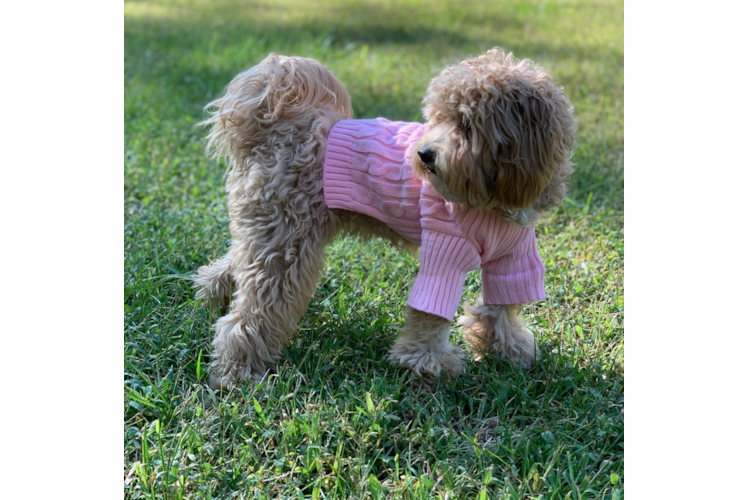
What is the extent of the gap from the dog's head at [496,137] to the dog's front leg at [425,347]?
0.57m

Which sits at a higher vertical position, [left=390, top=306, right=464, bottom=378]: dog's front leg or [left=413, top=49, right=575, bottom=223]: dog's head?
[left=413, top=49, right=575, bottom=223]: dog's head

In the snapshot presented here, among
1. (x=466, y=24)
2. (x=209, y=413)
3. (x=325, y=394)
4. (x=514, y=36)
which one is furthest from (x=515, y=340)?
(x=466, y=24)

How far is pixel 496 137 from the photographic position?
8.91ft

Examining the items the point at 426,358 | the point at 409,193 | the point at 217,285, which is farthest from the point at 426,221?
the point at 217,285

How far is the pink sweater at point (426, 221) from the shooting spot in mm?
2971

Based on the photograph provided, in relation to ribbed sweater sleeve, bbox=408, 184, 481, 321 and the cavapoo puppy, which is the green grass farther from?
ribbed sweater sleeve, bbox=408, 184, 481, 321

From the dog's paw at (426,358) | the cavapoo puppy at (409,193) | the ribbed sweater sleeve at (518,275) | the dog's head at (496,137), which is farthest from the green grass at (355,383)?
the dog's head at (496,137)

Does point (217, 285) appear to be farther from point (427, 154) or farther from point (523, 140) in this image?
point (523, 140)

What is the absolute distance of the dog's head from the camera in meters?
2.73

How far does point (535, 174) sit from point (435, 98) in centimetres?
52

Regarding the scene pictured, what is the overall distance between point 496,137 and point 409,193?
50cm

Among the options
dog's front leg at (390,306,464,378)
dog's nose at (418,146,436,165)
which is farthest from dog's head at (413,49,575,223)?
dog's front leg at (390,306,464,378)

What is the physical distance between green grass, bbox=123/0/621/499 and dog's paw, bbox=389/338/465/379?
0.24 feet

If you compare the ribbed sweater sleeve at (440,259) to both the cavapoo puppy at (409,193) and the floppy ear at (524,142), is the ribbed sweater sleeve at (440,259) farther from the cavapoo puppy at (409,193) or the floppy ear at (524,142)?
the floppy ear at (524,142)
